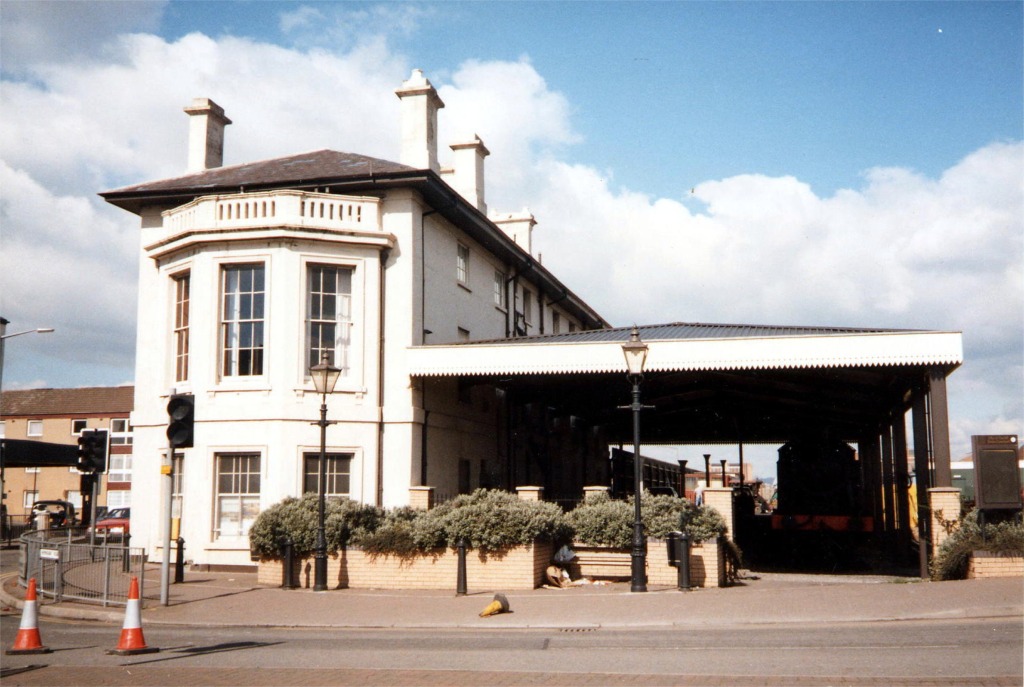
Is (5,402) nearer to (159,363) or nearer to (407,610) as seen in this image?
(159,363)

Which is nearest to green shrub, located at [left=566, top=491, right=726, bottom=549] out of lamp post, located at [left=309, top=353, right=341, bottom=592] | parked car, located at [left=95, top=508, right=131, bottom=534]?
lamp post, located at [left=309, top=353, right=341, bottom=592]

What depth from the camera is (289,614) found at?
15.2 meters

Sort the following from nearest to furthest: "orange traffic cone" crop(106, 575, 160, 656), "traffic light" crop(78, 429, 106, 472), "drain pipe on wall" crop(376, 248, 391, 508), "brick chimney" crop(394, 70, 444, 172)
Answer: "orange traffic cone" crop(106, 575, 160, 656)
"traffic light" crop(78, 429, 106, 472)
"drain pipe on wall" crop(376, 248, 391, 508)
"brick chimney" crop(394, 70, 444, 172)

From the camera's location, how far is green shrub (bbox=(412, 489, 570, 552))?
17.6m

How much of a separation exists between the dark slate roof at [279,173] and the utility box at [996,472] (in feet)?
42.6

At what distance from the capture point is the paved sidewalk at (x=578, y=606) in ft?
44.0

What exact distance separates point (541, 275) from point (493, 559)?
16.9 m

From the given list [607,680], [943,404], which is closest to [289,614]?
[607,680]

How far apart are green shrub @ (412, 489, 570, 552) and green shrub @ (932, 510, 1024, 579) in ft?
21.8

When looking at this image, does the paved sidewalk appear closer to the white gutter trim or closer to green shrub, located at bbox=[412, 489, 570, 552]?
green shrub, located at bbox=[412, 489, 570, 552]

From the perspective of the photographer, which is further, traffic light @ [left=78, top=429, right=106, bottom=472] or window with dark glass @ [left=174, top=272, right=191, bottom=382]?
window with dark glass @ [left=174, top=272, right=191, bottom=382]

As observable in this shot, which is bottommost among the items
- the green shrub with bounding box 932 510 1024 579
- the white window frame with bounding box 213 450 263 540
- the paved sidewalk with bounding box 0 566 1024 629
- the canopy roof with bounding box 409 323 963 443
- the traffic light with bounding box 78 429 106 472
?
the paved sidewalk with bounding box 0 566 1024 629

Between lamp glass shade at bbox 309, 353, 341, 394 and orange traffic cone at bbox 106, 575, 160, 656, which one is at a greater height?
lamp glass shade at bbox 309, 353, 341, 394

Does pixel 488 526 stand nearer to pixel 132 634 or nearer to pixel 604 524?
pixel 604 524
